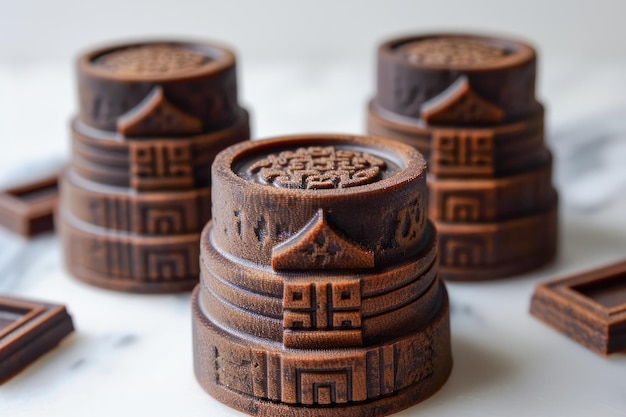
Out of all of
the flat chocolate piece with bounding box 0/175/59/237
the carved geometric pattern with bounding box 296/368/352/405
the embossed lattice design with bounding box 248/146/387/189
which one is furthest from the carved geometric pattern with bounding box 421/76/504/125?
the flat chocolate piece with bounding box 0/175/59/237

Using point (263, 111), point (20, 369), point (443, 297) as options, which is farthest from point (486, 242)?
point (263, 111)

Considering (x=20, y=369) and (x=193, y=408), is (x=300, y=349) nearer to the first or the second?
(x=193, y=408)

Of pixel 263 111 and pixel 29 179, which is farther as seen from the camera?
pixel 263 111

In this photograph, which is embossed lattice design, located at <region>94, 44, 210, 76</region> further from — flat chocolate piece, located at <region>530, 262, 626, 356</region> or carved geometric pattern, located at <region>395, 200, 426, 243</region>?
flat chocolate piece, located at <region>530, 262, 626, 356</region>

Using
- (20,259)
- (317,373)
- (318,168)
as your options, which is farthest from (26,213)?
(317,373)

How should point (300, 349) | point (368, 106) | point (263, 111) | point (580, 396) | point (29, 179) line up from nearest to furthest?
point (300, 349) < point (580, 396) < point (368, 106) < point (29, 179) < point (263, 111)

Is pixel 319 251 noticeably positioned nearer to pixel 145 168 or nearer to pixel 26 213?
pixel 145 168

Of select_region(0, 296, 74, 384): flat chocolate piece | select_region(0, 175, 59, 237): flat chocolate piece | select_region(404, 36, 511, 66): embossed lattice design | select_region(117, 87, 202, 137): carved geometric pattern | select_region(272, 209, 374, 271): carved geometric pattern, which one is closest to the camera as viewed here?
select_region(272, 209, 374, 271): carved geometric pattern
